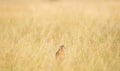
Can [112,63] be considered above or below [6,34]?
below

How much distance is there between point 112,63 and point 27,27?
132 inches

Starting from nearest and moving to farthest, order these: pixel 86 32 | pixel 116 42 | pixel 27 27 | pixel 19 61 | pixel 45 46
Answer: pixel 19 61 < pixel 45 46 < pixel 116 42 < pixel 86 32 < pixel 27 27

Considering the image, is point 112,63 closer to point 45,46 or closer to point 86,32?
point 45,46

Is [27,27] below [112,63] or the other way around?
the other way around

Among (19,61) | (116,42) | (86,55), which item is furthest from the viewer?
(116,42)

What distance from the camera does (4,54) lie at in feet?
13.8

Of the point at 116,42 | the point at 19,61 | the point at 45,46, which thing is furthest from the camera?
the point at 116,42

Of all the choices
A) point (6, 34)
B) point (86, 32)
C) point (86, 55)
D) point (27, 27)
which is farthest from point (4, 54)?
point (27, 27)

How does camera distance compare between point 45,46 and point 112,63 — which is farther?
point 45,46

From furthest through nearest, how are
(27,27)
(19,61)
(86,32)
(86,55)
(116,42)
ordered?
(27,27) < (86,32) < (116,42) < (86,55) < (19,61)

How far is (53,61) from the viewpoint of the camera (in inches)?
156

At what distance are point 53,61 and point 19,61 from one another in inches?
18.3

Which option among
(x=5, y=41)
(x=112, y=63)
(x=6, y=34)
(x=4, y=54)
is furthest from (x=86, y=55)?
(x=6, y=34)

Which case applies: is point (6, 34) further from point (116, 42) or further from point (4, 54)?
point (116, 42)
